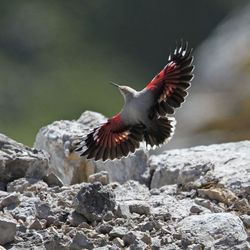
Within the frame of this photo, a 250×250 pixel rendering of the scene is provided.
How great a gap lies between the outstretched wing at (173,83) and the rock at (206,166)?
1.42 m

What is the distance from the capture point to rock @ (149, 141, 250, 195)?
58.8ft

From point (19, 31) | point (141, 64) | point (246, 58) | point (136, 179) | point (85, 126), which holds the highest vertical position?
point (19, 31)

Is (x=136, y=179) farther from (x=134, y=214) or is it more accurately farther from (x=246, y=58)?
(x=246, y=58)

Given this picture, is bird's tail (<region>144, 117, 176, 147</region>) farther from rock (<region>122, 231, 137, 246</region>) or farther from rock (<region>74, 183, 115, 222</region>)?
rock (<region>122, 231, 137, 246</region>)

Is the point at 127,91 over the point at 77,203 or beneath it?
over

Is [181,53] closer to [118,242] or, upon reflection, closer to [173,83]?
[173,83]

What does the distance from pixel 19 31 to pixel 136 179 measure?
15650 centimetres

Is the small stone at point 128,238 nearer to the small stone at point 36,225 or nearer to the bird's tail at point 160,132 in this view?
the small stone at point 36,225

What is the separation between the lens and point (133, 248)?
13703 millimetres

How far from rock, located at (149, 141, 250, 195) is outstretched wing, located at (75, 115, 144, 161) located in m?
1.25

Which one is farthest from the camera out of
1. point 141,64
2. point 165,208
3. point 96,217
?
point 141,64

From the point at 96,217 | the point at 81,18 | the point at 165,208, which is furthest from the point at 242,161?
the point at 81,18

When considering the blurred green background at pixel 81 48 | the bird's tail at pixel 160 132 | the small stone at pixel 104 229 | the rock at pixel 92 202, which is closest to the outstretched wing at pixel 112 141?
the bird's tail at pixel 160 132

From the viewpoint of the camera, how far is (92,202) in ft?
49.5
